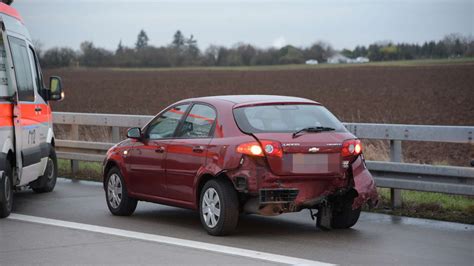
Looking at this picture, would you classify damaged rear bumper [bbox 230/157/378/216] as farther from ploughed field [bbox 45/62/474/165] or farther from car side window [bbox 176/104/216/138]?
ploughed field [bbox 45/62/474/165]

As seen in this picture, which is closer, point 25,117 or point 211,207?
point 211,207

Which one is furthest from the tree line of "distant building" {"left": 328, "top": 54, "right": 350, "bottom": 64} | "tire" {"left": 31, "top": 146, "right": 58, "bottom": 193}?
"tire" {"left": 31, "top": 146, "right": 58, "bottom": 193}

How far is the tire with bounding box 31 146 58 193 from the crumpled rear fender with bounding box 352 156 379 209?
574 centimetres

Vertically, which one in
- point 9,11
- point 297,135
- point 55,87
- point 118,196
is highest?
point 9,11

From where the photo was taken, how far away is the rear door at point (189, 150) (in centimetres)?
928

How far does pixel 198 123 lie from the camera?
9.58 meters

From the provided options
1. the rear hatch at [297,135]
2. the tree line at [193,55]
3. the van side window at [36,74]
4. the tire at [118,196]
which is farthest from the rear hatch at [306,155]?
the tree line at [193,55]

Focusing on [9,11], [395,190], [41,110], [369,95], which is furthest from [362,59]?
[9,11]

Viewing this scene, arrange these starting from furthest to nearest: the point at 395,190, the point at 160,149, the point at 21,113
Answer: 1. the point at 21,113
2. the point at 395,190
3. the point at 160,149

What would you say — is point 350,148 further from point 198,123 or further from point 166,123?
point 166,123

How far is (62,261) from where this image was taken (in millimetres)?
7578

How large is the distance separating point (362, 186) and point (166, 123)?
2.51 m

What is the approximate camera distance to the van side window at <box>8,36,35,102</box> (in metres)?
11.2

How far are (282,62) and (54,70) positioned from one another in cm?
3230
